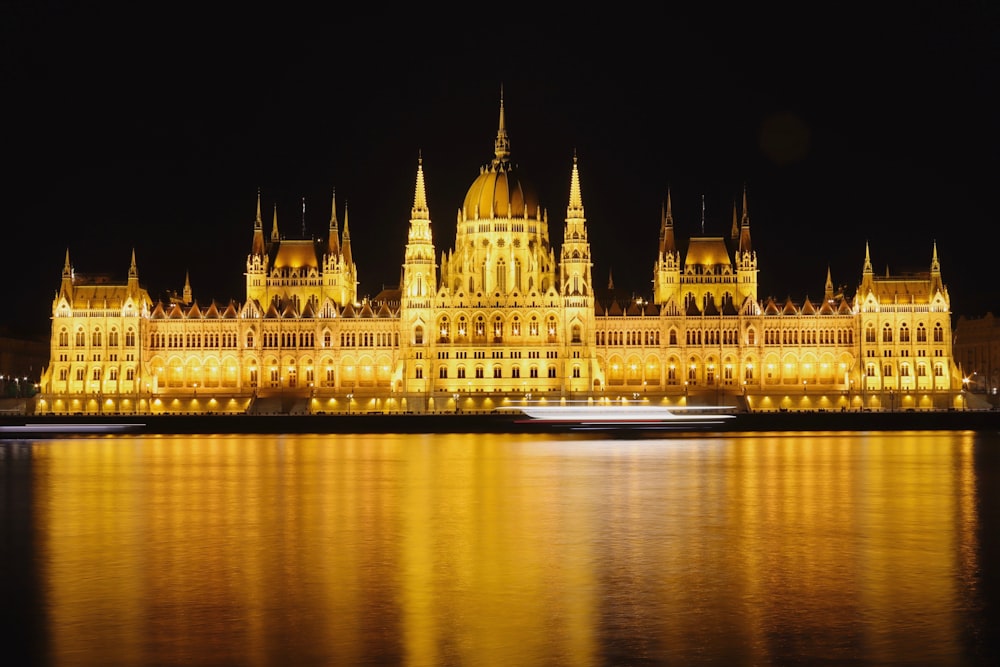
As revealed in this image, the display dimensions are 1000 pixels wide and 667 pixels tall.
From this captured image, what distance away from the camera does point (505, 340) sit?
108438 mm

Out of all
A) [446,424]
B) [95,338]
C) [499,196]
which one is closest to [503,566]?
[446,424]

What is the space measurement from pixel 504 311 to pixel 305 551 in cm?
8231

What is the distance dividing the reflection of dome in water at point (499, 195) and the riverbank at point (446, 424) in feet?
87.7

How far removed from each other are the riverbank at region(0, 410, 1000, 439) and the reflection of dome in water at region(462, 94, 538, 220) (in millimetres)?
26719

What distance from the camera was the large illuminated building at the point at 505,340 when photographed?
107 metres

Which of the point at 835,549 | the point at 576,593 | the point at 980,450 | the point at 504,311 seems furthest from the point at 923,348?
the point at 576,593

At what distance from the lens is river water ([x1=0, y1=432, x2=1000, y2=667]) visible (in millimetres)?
18406

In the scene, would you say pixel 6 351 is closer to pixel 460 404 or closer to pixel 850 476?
pixel 460 404

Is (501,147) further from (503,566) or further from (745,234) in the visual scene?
(503,566)

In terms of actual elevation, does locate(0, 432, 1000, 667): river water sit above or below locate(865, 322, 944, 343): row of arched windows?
below

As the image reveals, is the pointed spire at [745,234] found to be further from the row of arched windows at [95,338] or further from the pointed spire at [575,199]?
the row of arched windows at [95,338]

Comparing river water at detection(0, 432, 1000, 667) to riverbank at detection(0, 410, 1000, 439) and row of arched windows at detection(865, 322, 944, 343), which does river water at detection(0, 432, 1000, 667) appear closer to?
riverbank at detection(0, 410, 1000, 439)

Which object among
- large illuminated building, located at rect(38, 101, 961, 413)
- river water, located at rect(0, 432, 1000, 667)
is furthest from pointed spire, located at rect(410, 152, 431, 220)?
river water, located at rect(0, 432, 1000, 667)

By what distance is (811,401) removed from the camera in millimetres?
105375
